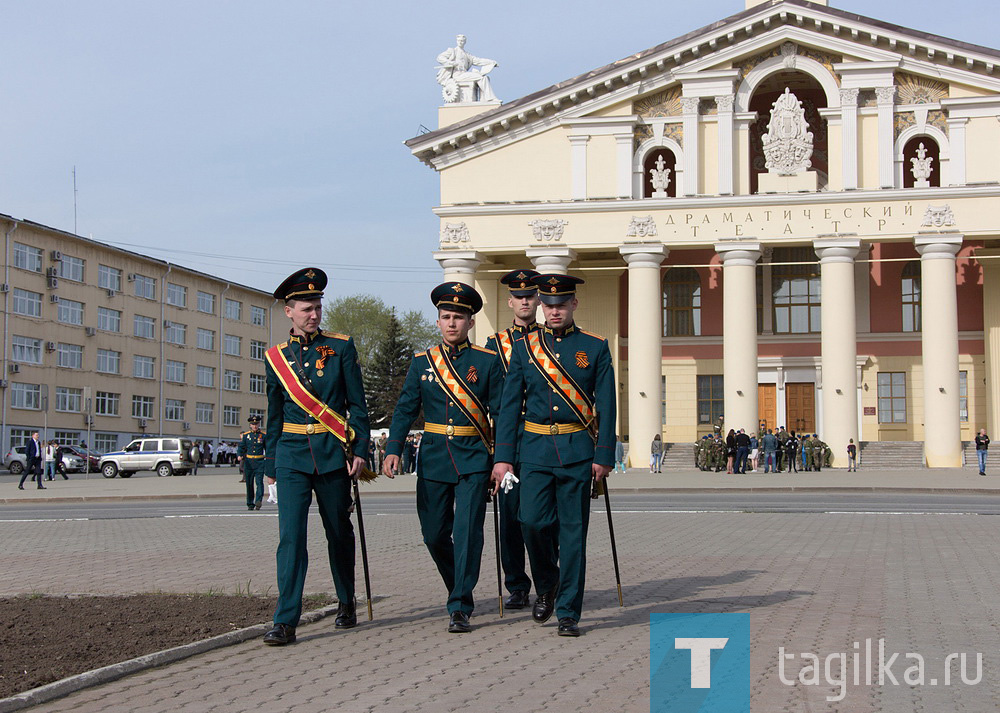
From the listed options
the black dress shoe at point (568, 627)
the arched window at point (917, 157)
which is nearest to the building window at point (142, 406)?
the arched window at point (917, 157)

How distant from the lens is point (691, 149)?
4822cm

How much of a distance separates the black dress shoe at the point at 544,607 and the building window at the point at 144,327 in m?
77.4

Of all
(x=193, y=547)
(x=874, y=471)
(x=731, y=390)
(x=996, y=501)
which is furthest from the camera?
(x=731, y=390)

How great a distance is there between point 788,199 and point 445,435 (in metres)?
40.5

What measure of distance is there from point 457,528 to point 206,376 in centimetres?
8474

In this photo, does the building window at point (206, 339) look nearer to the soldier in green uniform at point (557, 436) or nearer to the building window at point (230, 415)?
the building window at point (230, 415)

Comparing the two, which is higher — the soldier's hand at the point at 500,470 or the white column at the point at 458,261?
the white column at the point at 458,261

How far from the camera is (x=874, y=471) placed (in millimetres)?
44281

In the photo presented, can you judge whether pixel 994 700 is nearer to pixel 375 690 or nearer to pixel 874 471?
pixel 375 690

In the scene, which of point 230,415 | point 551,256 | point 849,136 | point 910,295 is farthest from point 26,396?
point 910,295

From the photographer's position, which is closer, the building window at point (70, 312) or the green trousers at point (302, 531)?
the green trousers at point (302, 531)

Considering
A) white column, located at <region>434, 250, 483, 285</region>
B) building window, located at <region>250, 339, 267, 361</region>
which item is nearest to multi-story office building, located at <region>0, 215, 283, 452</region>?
building window, located at <region>250, 339, 267, 361</region>

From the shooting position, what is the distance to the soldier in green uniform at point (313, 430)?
8445 millimetres

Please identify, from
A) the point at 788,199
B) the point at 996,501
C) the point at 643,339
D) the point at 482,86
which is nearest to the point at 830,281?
the point at 788,199
